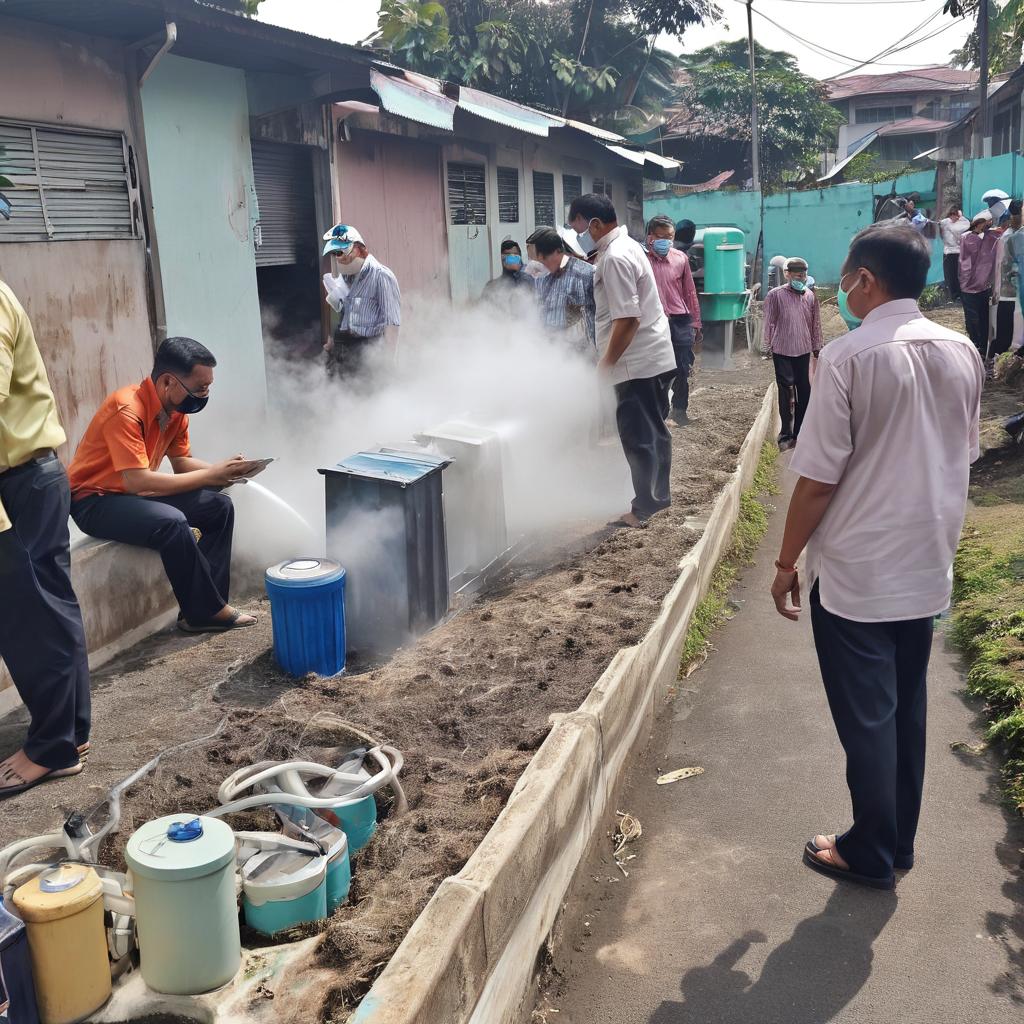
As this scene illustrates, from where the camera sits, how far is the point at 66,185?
21.4ft

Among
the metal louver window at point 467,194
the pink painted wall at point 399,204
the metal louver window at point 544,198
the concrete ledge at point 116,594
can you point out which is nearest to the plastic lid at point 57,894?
the concrete ledge at point 116,594

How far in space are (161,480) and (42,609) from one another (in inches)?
57.8

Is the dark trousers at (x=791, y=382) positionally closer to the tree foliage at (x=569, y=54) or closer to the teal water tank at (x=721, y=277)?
the teal water tank at (x=721, y=277)

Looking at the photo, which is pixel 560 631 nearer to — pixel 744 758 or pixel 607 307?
pixel 744 758

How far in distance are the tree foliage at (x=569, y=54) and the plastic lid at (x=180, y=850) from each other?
2668 cm

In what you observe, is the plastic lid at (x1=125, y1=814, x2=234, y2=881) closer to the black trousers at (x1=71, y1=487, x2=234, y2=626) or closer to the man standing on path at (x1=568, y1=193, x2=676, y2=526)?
the black trousers at (x1=71, y1=487, x2=234, y2=626)

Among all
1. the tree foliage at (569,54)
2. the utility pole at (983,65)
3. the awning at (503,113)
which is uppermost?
the tree foliage at (569,54)

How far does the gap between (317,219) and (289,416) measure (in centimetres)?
217

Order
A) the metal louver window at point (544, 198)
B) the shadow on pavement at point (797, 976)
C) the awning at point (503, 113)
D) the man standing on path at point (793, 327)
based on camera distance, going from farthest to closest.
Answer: the metal louver window at point (544, 198) → the awning at point (503, 113) → the man standing on path at point (793, 327) → the shadow on pavement at point (797, 976)

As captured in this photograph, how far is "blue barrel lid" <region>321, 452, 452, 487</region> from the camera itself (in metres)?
5.00

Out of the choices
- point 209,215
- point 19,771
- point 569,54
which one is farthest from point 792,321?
point 569,54

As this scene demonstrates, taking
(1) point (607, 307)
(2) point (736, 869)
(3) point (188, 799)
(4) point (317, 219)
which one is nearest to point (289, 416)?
(4) point (317, 219)

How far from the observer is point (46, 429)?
370 cm

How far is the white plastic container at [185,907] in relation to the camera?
247 cm
